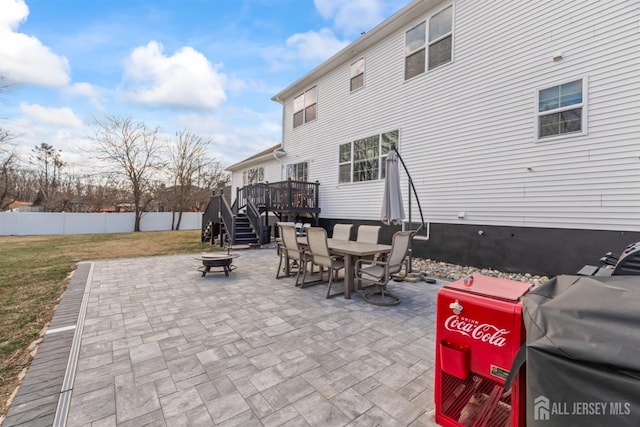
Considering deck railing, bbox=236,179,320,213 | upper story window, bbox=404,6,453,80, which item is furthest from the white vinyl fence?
upper story window, bbox=404,6,453,80

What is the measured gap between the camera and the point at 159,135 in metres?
20.9

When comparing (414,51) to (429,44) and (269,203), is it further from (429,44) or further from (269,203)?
(269,203)

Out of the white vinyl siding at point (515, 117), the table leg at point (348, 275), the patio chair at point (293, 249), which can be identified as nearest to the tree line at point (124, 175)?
the white vinyl siding at point (515, 117)

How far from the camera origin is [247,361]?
2.66 metres

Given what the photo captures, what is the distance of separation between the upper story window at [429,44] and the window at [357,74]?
1.76 m

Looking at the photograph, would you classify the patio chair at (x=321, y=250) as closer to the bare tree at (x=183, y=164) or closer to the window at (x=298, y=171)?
the window at (x=298, y=171)

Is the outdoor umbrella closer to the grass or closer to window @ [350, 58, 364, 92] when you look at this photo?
window @ [350, 58, 364, 92]

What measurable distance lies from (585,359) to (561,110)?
6382mm

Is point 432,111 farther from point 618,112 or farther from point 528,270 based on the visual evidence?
point 528,270

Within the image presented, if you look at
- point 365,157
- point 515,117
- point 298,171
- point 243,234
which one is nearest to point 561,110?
point 515,117

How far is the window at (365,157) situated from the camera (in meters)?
8.78

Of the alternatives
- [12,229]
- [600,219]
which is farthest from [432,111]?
[12,229]
